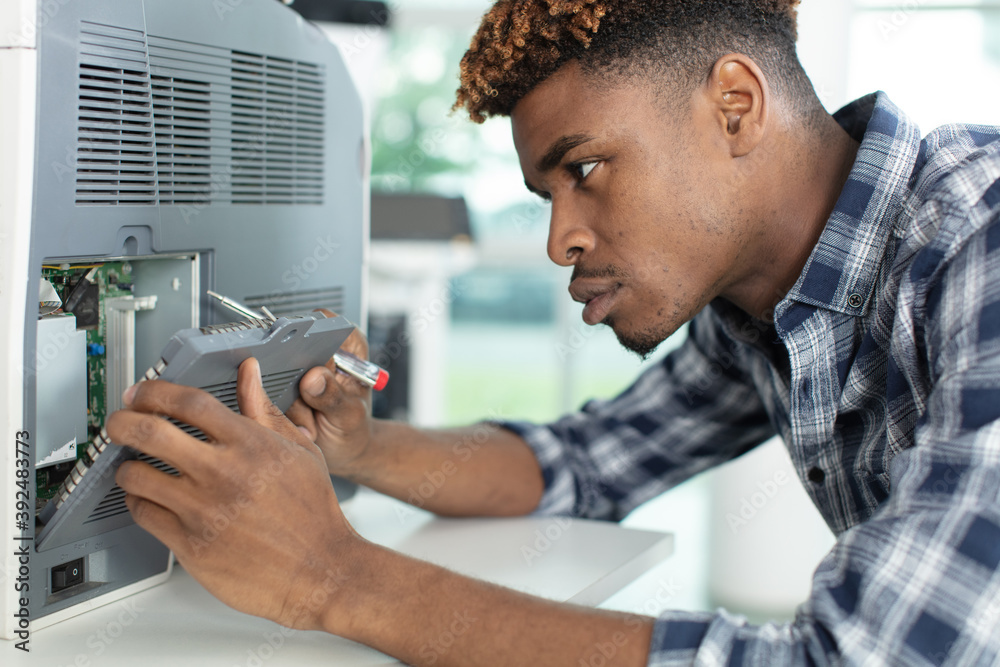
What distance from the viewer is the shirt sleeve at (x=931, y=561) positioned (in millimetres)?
564

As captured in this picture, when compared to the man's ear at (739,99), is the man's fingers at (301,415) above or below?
below

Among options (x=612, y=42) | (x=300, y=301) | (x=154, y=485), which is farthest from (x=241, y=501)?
(x=612, y=42)

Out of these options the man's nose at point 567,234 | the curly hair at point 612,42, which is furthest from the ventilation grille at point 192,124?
the man's nose at point 567,234

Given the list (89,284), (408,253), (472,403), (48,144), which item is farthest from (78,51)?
(472,403)

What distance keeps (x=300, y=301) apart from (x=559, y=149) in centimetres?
37

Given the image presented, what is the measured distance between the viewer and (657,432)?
122 centimetres

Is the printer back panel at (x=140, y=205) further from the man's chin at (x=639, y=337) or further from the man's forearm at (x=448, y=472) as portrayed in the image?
the man's chin at (x=639, y=337)

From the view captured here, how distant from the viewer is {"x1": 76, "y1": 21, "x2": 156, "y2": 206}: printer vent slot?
2.31 ft

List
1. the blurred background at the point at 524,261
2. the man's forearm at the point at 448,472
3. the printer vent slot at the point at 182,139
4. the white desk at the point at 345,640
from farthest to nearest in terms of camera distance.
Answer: the blurred background at the point at 524,261, the man's forearm at the point at 448,472, the printer vent slot at the point at 182,139, the white desk at the point at 345,640

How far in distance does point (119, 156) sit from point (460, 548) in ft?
1.84

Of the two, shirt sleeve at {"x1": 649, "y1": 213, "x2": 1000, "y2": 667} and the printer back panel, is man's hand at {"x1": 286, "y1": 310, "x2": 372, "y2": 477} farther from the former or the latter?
shirt sleeve at {"x1": 649, "y1": 213, "x2": 1000, "y2": 667}

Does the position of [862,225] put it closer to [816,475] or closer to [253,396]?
[816,475]

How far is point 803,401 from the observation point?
93 cm

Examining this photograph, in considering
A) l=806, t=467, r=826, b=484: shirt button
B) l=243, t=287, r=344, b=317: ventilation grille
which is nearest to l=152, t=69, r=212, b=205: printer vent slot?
l=243, t=287, r=344, b=317: ventilation grille
